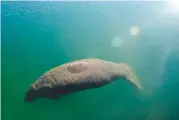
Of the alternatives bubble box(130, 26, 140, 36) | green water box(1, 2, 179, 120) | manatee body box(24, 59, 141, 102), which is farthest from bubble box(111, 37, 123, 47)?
manatee body box(24, 59, 141, 102)

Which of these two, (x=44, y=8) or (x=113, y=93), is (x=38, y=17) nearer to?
(x=44, y=8)

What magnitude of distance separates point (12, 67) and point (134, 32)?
2621 millimetres

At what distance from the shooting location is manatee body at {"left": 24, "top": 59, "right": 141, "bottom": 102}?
4492 mm

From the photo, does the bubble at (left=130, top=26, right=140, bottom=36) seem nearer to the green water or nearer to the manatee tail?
the green water

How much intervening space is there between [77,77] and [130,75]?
1017mm

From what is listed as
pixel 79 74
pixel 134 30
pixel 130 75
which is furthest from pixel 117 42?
pixel 79 74

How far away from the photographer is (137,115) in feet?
15.2

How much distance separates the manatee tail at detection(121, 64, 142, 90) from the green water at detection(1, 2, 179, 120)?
0.12 m

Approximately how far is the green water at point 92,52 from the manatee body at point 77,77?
4.9 inches

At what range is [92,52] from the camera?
5328 millimetres

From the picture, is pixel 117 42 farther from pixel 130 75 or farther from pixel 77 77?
pixel 77 77

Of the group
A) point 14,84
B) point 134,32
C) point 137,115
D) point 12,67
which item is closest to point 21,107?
point 14,84

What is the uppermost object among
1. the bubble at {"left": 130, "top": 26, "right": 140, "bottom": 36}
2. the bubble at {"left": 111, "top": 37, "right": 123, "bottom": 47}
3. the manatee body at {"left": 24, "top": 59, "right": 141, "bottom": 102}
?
the bubble at {"left": 130, "top": 26, "right": 140, "bottom": 36}

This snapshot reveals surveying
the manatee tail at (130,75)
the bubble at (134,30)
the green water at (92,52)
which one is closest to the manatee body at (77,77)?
the manatee tail at (130,75)
